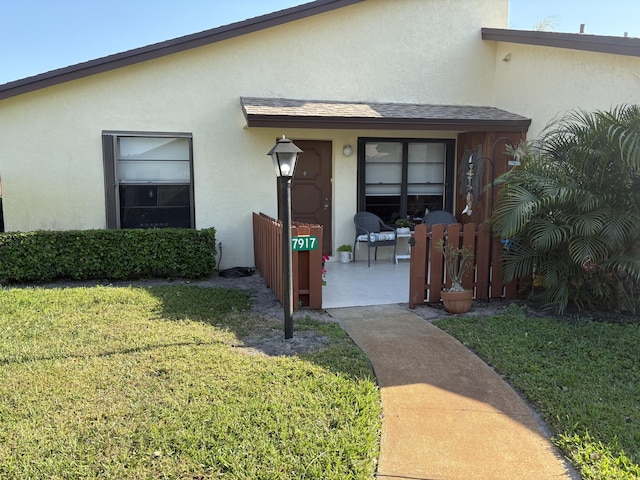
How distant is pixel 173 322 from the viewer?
5.31 metres

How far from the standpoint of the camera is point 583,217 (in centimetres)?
526

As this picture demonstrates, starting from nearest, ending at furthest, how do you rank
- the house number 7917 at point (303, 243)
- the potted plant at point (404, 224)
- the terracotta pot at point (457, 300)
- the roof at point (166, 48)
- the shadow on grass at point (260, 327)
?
the shadow on grass at point (260, 327)
the house number 7917 at point (303, 243)
the terracotta pot at point (457, 300)
the roof at point (166, 48)
the potted plant at point (404, 224)

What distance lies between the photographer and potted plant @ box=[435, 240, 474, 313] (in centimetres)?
572

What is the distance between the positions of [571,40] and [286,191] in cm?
554

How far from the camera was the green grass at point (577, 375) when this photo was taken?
2941mm

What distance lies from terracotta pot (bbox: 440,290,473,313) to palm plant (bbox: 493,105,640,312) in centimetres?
66

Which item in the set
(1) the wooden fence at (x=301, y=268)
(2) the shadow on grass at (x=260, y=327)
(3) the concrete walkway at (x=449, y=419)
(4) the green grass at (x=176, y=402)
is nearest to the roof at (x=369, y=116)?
(1) the wooden fence at (x=301, y=268)

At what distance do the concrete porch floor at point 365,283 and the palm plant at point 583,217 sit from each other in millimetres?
1733

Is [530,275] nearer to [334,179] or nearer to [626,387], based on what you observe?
[626,387]

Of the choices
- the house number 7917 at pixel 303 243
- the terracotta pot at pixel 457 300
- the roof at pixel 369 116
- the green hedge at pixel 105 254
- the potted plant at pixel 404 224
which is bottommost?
the terracotta pot at pixel 457 300

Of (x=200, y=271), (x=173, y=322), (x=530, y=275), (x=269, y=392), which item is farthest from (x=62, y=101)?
(x=530, y=275)

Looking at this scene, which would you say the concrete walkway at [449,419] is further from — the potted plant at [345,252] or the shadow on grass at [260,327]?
the potted plant at [345,252]

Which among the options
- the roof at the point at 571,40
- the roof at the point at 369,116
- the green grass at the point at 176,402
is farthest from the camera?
the roof at the point at 369,116

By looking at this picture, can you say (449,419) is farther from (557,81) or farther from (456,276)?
(557,81)
